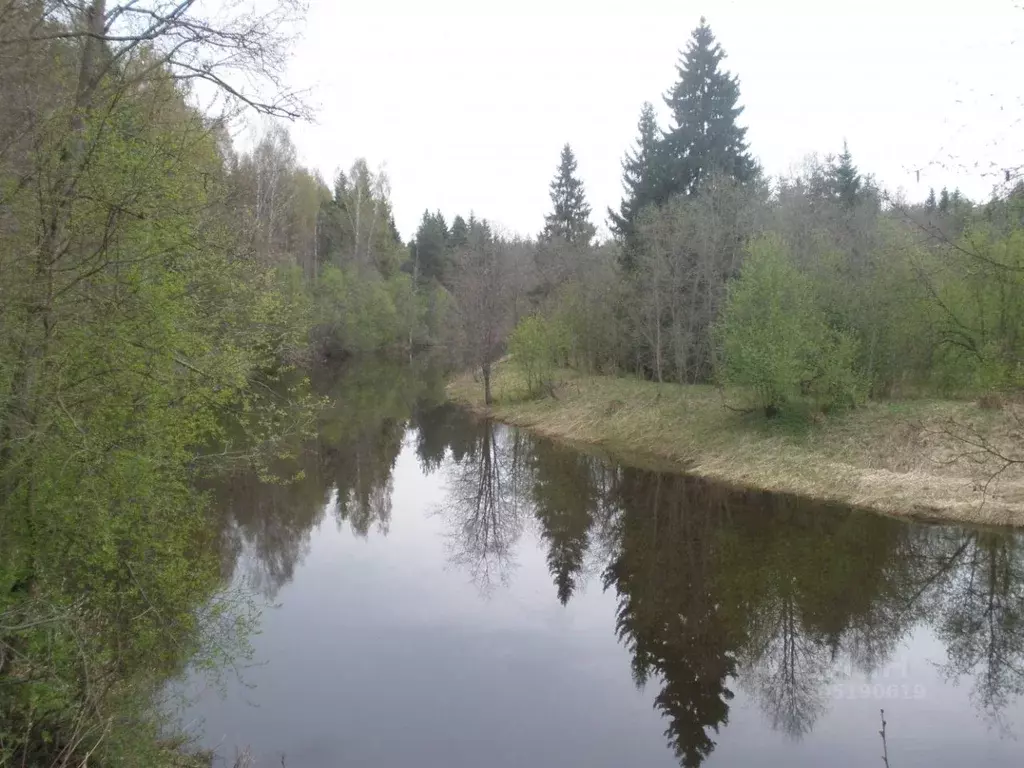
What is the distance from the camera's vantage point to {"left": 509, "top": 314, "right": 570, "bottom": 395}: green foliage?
29.9 metres

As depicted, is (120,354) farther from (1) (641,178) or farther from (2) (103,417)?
(1) (641,178)

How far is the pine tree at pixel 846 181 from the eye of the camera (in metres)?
36.7

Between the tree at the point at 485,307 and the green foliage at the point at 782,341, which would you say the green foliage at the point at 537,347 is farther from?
the green foliage at the point at 782,341

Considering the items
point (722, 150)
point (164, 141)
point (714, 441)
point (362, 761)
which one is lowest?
point (362, 761)

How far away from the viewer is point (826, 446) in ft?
60.5

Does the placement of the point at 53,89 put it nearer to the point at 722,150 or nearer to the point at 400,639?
the point at 400,639

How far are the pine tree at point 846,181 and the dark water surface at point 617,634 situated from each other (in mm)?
26047

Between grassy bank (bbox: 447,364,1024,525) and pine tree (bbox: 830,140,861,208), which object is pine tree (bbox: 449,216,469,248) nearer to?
pine tree (bbox: 830,140,861,208)

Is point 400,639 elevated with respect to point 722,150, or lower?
lower

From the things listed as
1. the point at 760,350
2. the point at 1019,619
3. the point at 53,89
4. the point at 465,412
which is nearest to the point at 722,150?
the point at 760,350

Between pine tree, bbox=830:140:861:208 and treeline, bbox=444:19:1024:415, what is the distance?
105 mm

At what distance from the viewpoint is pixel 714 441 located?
2103 centimetres

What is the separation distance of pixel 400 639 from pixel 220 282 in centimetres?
564

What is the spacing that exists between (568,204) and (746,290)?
27.0 metres
